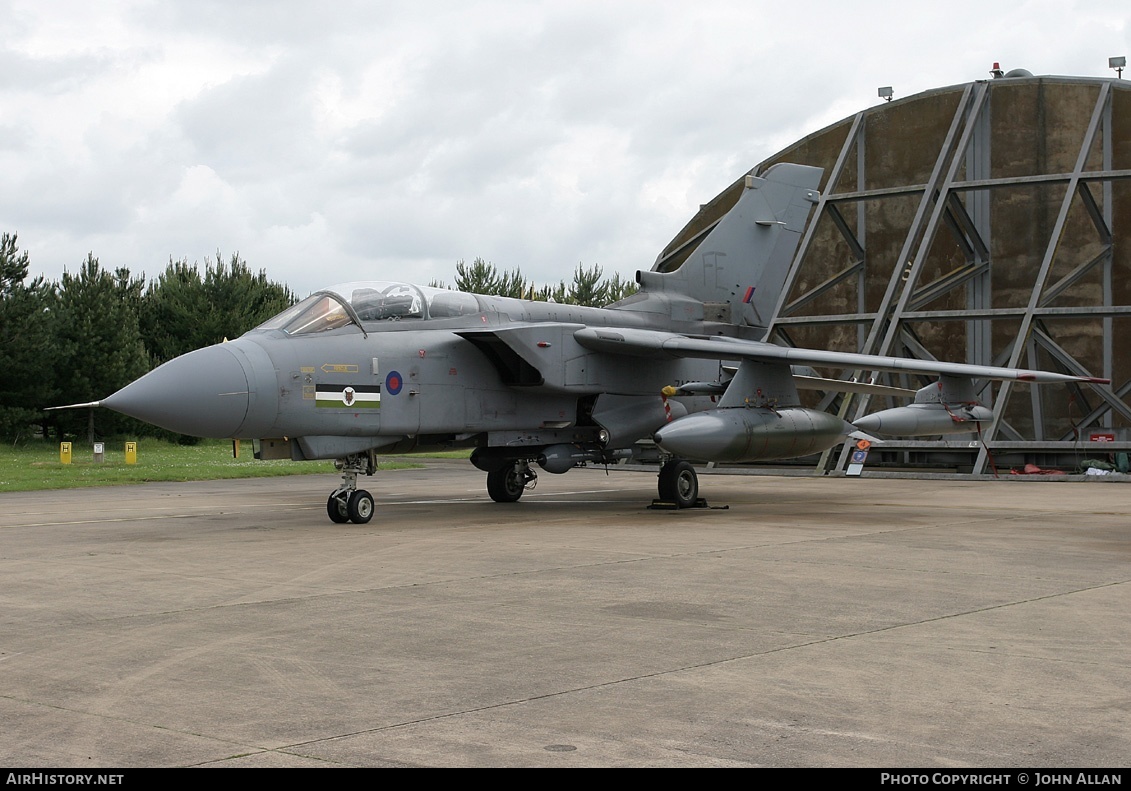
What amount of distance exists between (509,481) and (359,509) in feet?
13.8

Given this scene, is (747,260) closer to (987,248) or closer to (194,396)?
(194,396)

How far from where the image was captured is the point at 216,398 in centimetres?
1187

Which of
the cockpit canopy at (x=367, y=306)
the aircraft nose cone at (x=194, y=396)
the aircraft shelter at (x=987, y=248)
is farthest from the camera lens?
the aircraft shelter at (x=987, y=248)

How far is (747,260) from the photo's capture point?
735 inches

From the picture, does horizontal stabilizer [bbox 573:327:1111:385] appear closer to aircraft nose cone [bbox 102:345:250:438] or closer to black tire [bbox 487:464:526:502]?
black tire [bbox 487:464:526:502]

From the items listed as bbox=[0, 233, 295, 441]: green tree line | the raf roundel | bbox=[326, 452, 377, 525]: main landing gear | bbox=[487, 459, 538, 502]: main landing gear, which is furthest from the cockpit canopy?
bbox=[0, 233, 295, 441]: green tree line

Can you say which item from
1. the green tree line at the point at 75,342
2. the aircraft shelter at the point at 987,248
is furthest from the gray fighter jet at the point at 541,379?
the green tree line at the point at 75,342

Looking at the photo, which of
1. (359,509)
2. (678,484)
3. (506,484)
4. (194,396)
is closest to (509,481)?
(506,484)

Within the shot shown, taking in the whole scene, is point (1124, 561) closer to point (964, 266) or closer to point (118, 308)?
point (964, 266)

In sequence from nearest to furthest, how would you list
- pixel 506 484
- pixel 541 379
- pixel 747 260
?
pixel 541 379 → pixel 506 484 → pixel 747 260

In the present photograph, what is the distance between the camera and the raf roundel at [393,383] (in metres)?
13.6

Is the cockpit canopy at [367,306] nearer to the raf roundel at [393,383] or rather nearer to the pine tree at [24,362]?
the raf roundel at [393,383]

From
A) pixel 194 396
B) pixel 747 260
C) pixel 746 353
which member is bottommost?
pixel 194 396

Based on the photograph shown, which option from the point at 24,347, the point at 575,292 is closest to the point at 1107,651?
the point at 24,347
